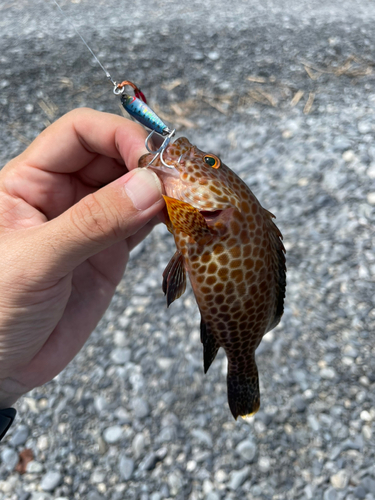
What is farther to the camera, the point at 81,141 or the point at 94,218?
the point at 81,141

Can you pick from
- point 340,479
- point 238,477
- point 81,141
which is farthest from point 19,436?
point 340,479

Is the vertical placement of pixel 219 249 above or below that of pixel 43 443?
above

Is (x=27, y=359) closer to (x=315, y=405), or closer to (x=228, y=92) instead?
(x=315, y=405)

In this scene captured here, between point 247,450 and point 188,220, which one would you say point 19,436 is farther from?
point 188,220

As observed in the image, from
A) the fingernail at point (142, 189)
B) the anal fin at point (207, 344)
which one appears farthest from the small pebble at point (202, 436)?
the fingernail at point (142, 189)

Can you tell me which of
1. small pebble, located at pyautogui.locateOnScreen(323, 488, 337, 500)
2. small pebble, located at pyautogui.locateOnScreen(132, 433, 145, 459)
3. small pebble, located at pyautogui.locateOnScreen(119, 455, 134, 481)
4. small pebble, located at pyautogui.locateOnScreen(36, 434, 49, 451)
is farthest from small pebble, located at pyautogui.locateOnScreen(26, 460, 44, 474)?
small pebble, located at pyautogui.locateOnScreen(323, 488, 337, 500)

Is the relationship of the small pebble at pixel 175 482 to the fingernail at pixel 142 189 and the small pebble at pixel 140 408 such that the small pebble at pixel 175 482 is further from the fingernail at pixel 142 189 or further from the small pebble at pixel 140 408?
the fingernail at pixel 142 189
